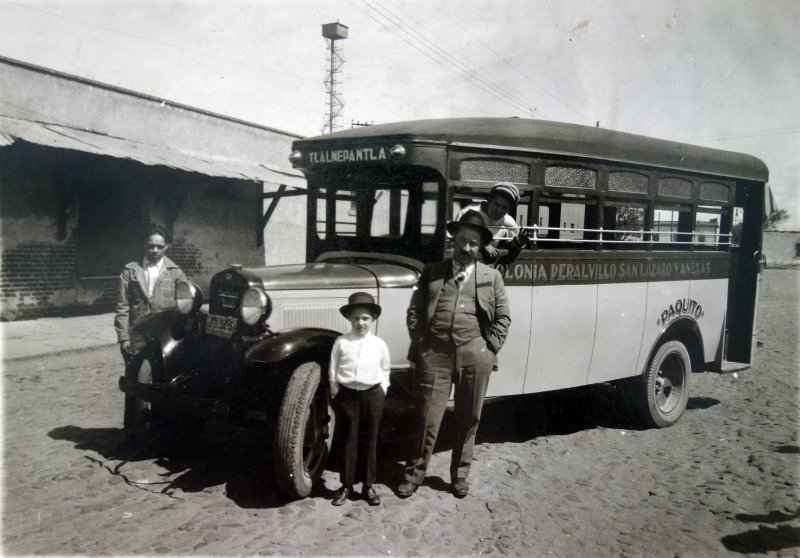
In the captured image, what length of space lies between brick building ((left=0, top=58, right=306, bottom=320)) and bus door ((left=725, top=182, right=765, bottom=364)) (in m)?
9.05

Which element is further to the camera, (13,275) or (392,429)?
(13,275)

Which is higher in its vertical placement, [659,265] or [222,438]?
[659,265]

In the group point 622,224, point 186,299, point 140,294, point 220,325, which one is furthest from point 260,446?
point 622,224

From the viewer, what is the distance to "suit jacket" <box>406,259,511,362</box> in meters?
4.34

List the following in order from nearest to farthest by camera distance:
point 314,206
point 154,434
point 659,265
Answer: point 154,434, point 314,206, point 659,265

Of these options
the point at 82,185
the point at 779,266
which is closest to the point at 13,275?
the point at 82,185

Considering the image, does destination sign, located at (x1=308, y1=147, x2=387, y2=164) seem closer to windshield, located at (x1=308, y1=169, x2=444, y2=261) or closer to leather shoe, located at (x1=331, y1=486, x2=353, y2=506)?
windshield, located at (x1=308, y1=169, x2=444, y2=261)

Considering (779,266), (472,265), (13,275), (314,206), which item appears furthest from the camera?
(779,266)

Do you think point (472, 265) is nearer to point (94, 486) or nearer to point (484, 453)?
point (484, 453)

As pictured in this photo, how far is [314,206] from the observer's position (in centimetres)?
581

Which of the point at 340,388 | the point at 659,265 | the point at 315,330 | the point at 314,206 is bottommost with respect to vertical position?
the point at 340,388

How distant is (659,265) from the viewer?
20.4 ft

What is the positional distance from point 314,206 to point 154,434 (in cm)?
228

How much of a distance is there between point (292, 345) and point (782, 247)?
47.1 m
